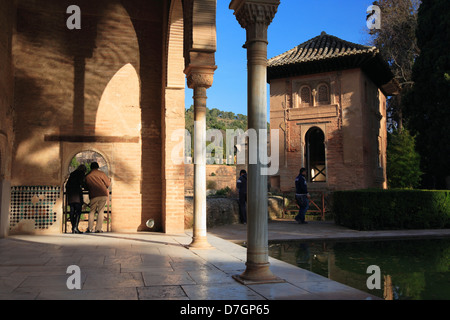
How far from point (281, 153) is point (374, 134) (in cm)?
493

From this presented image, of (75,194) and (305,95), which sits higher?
(305,95)

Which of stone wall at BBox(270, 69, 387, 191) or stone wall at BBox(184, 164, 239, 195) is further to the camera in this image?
stone wall at BBox(184, 164, 239, 195)

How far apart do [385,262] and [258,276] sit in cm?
320

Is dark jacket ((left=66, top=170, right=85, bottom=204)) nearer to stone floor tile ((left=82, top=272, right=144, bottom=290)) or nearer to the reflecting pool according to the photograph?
the reflecting pool

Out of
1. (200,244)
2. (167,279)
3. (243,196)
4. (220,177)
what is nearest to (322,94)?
(243,196)

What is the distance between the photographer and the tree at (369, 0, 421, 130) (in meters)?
26.7

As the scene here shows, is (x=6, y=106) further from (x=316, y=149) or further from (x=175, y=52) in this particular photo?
(x=316, y=149)

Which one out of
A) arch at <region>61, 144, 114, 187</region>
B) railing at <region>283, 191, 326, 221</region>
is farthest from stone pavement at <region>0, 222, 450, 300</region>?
railing at <region>283, 191, 326, 221</region>

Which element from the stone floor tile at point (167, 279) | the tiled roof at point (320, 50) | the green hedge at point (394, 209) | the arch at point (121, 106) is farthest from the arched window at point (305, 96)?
the stone floor tile at point (167, 279)

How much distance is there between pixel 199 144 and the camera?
7848 mm

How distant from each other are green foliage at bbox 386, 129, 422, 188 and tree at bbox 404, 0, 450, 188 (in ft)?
12.1

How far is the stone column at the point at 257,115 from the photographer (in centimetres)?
487

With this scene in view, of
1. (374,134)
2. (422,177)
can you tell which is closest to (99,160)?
(374,134)
